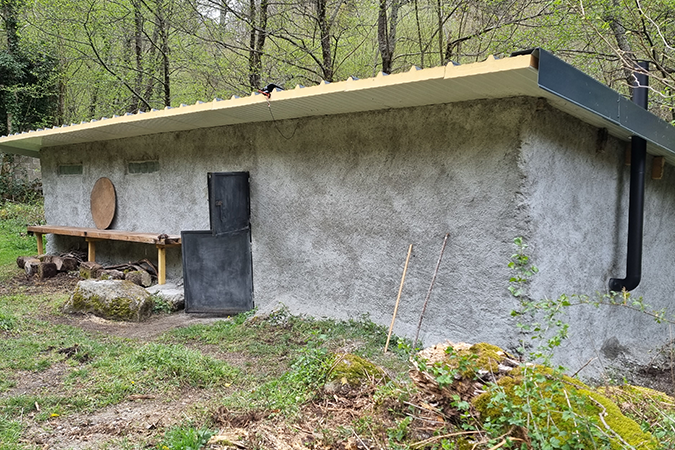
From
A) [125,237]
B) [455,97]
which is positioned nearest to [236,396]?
[455,97]

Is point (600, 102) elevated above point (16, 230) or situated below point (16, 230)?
above

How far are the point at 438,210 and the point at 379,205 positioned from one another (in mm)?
742

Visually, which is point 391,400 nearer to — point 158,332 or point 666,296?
point 158,332

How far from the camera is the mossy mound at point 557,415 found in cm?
211

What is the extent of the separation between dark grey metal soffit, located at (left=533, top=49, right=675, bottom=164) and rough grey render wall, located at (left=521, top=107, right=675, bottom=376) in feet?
1.15

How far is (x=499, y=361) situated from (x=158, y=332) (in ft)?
15.0

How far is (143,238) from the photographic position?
764 centimetres

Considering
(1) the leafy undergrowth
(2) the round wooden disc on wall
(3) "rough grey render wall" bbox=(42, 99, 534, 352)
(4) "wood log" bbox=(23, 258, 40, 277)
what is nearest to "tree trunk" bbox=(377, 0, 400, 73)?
(3) "rough grey render wall" bbox=(42, 99, 534, 352)

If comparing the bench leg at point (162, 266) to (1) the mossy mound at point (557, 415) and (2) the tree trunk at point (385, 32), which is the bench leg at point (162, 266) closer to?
(1) the mossy mound at point (557, 415)

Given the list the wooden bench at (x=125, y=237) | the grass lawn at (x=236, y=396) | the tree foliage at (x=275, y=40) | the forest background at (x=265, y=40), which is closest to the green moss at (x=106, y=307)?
the grass lawn at (x=236, y=396)

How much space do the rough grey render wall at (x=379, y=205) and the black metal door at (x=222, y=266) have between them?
0.18 m

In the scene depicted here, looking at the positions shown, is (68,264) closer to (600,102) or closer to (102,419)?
(102,419)

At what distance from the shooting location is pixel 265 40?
1438cm

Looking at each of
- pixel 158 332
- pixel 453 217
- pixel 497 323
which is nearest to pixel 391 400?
pixel 497 323
